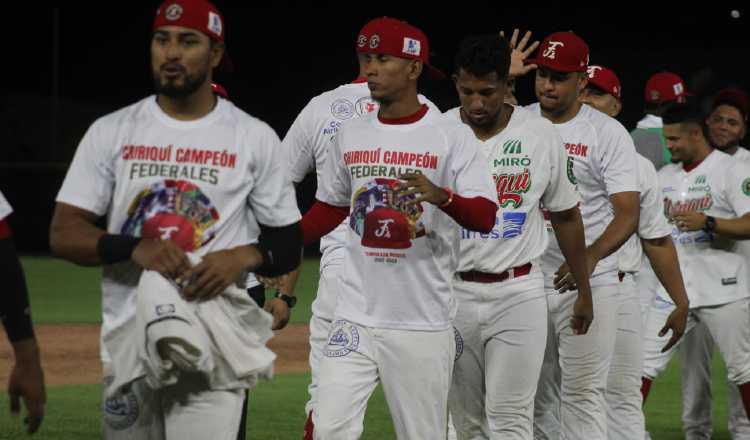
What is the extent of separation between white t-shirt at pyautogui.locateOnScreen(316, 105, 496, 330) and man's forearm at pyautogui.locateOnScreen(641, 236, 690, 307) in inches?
94.2

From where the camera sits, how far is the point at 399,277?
17.1 ft

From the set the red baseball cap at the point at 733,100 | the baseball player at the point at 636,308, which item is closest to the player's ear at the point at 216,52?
the baseball player at the point at 636,308

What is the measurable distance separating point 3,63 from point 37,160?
580cm

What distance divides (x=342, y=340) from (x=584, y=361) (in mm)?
1751

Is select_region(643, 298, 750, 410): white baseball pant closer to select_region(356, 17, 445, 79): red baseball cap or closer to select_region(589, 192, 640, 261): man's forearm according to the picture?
select_region(589, 192, 640, 261): man's forearm

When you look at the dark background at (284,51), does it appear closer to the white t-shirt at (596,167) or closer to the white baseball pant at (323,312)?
the white t-shirt at (596,167)

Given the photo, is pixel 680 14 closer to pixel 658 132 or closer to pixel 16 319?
pixel 658 132

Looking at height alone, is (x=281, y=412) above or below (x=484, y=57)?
below

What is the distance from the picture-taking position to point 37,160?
86.8ft

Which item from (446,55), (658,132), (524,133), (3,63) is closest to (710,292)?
(658,132)

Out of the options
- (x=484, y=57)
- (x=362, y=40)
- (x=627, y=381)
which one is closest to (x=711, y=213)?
(x=627, y=381)

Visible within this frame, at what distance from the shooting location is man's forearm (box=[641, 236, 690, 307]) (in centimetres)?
732

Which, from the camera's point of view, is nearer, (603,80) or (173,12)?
(173,12)

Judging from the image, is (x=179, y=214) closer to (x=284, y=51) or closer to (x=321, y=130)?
(x=321, y=130)
